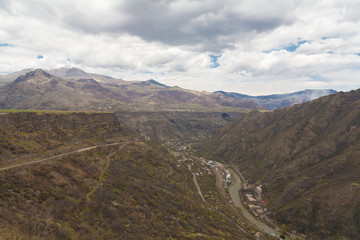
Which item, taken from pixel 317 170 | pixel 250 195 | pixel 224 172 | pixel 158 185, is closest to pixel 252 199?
pixel 250 195

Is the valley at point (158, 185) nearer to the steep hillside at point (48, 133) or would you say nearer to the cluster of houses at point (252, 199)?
the steep hillside at point (48, 133)

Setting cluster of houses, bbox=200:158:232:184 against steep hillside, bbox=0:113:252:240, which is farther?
cluster of houses, bbox=200:158:232:184

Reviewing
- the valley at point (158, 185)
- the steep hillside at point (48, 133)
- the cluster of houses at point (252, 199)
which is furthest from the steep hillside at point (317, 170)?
the steep hillside at point (48, 133)

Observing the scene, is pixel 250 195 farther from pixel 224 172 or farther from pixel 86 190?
pixel 86 190

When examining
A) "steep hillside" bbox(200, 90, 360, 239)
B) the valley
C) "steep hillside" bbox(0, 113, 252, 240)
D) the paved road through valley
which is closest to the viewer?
"steep hillside" bbox(0, 113, 252, 240)

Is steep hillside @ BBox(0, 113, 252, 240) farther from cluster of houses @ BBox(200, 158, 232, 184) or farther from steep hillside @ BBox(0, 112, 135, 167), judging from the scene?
cluster of houses @ BBox(200, 158, 232, 184)

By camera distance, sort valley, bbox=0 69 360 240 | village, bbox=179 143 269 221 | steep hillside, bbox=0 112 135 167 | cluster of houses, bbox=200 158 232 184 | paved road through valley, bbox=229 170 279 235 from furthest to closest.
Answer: cluster of houses, bbox=200 158 232 184, village, bbox=179 143 269 221, paved road through valley, bbox=229 170 279 235, steep hillside, bbox=0 112 135 167, valley, bbox=0 69 360 240

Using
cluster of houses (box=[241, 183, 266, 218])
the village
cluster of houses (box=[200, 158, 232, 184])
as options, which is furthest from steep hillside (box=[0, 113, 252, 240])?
cluster of houses (box=[200, 158, 232, 184])
